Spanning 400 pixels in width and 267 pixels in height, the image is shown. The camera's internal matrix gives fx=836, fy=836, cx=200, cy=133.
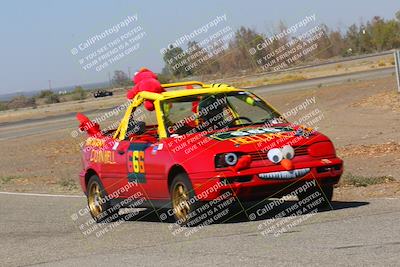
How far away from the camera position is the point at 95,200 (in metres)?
11.9

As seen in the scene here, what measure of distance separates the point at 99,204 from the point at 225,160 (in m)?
2.95

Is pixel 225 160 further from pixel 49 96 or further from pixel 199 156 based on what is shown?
pixel 49 96

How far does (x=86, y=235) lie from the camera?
10352 mm

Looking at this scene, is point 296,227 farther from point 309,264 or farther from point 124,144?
point 124,144

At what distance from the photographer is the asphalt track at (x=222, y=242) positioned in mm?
7363

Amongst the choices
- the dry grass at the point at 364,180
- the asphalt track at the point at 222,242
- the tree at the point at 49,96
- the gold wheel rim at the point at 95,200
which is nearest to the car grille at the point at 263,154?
the asphalt track at the point at 222,242

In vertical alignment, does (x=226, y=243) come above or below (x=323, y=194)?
above

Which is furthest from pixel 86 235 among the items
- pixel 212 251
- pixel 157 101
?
pixel 212 251

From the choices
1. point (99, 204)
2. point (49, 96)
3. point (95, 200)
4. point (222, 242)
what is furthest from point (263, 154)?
point (49, 96)

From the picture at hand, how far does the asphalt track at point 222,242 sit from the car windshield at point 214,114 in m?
1.16

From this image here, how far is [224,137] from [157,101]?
4.68ft

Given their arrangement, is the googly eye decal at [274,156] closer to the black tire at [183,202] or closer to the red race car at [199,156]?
the red race car at [199,156]

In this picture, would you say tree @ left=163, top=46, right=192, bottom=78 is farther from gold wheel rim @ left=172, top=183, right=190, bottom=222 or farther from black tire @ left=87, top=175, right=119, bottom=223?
gold wheel rim @ left=172, top=183, right=190, bottom=222

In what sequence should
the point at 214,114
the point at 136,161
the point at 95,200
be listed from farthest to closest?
the point at 95,200
the point at 214,114
the point at 136,161
